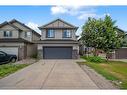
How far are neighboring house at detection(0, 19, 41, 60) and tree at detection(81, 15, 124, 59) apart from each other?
948 centimetres

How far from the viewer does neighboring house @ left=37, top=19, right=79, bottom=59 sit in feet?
136

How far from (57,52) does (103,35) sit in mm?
9240

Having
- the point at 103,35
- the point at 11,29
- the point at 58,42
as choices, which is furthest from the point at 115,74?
the point at 11,29

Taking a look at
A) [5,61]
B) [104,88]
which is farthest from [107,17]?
[104,88]

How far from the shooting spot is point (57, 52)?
138 feet

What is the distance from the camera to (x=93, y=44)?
36438 millimetres


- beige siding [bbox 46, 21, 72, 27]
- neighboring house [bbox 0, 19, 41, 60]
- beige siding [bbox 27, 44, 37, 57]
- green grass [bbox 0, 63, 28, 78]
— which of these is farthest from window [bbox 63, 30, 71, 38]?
green grass [bbox 0, 63, 28, 78]

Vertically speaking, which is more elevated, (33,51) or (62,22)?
(62,22)

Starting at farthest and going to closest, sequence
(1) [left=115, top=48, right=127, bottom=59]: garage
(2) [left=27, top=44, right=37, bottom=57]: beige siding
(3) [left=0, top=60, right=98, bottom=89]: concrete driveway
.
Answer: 1. (1) [left=115, top=48, right=127, bottom=59]: garage
2. (2) [left=27, top=44, right=37, bottom=57]: beige siding
3. (3) [left=0, top=60, right=98, bottom=89]: concrete driveway

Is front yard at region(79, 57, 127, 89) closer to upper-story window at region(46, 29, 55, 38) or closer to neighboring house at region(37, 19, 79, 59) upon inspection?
neighboring house at region(37, 19, 79, 59)
